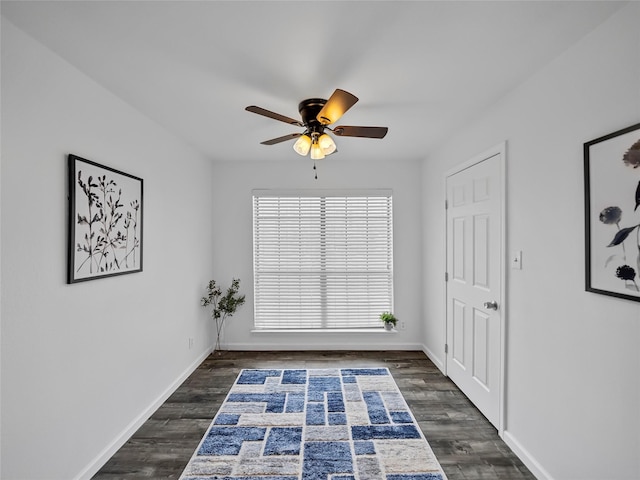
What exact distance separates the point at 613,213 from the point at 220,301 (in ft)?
12.7

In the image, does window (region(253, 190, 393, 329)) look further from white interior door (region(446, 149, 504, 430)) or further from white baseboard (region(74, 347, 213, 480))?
white baseboard (region(74, 347, 213, 480))

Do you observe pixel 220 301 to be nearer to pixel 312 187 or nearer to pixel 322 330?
pixel 322 330

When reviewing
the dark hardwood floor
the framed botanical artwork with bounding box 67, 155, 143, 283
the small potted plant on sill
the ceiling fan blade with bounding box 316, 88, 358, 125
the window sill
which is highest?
the ceiling fan blade with bounding box 316, 88, 358, 125

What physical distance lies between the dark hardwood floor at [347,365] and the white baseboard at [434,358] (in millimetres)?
52

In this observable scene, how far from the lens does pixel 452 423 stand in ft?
9.09

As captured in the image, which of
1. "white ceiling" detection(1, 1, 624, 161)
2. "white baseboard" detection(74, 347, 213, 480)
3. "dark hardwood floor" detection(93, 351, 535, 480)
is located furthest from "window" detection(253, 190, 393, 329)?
"white ceiling" detection(1, 1, 624, 161)

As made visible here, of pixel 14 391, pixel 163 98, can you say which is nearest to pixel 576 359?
pixel 14 391

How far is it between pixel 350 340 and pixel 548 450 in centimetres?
268

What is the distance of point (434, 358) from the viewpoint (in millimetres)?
4094

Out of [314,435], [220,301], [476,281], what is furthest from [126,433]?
[476,281]

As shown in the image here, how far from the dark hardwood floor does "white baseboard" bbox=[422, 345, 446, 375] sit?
52mm

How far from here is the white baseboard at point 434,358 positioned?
12.5 ft

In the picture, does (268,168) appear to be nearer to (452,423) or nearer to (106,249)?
(106,249)

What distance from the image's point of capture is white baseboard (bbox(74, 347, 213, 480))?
7.05ft
